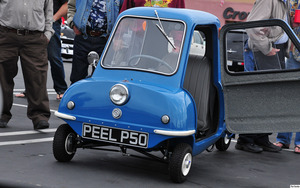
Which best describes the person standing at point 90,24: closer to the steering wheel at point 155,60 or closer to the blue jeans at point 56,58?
the blue jeans at point 56,58

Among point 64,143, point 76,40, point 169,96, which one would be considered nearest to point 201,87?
point 169,96

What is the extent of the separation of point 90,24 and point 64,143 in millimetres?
2837

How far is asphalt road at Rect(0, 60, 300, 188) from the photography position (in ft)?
17.1

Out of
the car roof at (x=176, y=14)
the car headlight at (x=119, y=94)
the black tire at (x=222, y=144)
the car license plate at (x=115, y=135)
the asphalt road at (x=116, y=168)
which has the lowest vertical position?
the black tire at (x=222, y=144)

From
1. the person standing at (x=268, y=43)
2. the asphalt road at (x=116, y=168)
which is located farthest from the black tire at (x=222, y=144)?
the person standing at (x=268, y=43)

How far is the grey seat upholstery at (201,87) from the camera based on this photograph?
6289 mm

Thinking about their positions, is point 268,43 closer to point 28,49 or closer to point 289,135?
point 289,135

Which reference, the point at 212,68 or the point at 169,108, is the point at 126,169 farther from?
the point at 212,68

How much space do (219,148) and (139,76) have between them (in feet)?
6.95

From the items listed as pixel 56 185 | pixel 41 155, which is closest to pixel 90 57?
pixel 41 155

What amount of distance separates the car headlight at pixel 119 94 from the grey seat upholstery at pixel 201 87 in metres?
1.13

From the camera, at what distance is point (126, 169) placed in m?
5.83

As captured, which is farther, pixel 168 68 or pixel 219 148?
pixel 219 148

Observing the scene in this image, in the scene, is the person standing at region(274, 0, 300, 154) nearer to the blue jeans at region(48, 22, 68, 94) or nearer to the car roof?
the car roof
